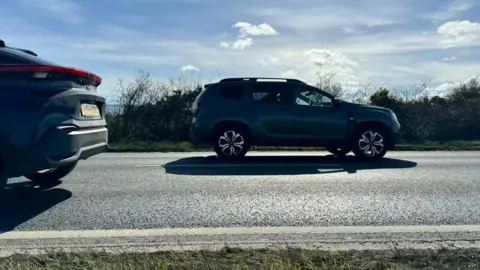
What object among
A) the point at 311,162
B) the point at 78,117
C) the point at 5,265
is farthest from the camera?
the point at 311,162

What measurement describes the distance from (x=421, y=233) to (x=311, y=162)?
5.72m

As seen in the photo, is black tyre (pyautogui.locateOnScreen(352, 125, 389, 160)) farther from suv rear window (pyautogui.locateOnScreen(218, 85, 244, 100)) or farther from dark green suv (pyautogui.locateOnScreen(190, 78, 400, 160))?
suv rear window (pyautogui.locateOnScreen(218, 85, 244, 100))

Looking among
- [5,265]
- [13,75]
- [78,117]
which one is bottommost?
[5,265]

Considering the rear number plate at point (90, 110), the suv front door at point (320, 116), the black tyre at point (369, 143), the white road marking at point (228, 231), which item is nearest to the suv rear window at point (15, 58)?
the rear number plate at point (90, 110)

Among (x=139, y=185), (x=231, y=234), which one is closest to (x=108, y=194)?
(x=139, y=185)

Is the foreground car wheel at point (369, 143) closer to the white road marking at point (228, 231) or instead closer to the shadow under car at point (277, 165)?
the shadow under car at point (277, 165)

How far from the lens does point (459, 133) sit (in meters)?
18.8

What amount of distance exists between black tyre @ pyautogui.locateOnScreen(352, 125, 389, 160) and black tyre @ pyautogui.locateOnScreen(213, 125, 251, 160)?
7.71 ft

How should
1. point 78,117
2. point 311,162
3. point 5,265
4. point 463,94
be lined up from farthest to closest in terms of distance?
point 463,94
point 311,162
point 78,117
point 5,265

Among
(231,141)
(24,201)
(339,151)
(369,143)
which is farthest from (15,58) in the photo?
(339,151)

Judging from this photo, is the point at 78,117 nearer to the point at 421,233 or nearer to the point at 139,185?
the point at 139,185

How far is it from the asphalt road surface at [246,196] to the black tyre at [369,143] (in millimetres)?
573

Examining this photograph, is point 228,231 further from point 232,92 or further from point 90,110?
point 232,92

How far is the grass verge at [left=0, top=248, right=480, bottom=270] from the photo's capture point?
408 centimetres
